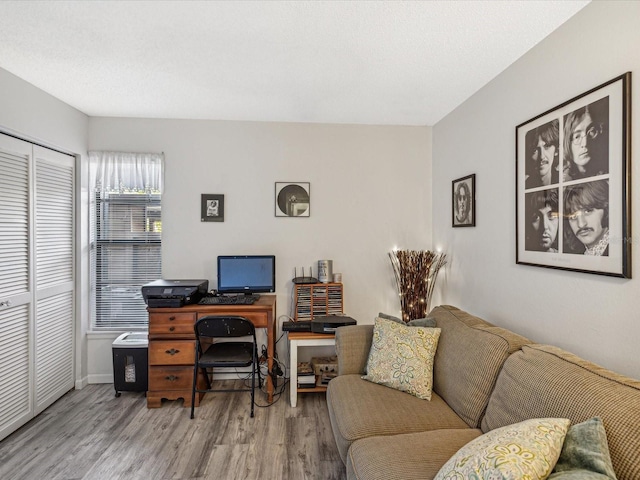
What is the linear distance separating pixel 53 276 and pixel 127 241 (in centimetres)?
67

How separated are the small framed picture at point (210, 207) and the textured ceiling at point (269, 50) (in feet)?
2.78

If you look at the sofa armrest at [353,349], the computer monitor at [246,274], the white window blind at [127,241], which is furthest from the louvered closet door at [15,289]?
the sofa armrest at [353,349]

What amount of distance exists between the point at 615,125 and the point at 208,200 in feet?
10.2

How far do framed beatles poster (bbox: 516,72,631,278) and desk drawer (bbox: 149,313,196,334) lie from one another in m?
2.59

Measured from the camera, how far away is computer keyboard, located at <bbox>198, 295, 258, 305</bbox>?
3027 mm

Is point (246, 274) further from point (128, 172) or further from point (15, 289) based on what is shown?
point (15, 289)

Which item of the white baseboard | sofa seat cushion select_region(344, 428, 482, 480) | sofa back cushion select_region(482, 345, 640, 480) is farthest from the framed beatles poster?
the white baseboard

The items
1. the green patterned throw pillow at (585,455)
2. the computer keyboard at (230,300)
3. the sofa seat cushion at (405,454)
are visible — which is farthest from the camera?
the computer keyboard at (230,300)

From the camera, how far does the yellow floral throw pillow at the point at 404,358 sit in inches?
84.2

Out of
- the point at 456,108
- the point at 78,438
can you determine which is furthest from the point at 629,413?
the point at 78,438

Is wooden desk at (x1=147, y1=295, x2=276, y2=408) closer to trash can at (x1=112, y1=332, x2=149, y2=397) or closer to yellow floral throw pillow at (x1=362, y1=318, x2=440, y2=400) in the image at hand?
trash can at (x1=112, y1=332, x2=149, y2=397)

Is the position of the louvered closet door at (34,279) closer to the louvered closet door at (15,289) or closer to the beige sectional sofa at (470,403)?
the louvered closet door at (15,289)

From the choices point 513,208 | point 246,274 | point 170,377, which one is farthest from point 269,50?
point 170,377

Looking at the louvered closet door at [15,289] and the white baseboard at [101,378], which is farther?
the white baseboard at [101,378]
